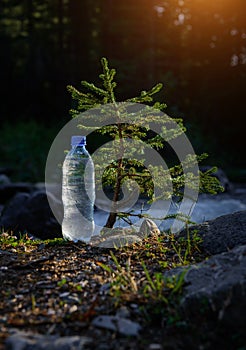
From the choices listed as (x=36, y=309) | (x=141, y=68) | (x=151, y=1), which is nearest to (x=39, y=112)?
(x=141, y=68)

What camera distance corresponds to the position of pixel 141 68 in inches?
700

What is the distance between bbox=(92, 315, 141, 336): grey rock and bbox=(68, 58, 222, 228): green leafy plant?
1.77m

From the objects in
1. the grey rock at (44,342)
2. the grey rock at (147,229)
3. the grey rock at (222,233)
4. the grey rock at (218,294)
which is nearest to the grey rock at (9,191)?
the grey rock at (147,229)

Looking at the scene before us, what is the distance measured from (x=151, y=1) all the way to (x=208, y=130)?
4.86 metres

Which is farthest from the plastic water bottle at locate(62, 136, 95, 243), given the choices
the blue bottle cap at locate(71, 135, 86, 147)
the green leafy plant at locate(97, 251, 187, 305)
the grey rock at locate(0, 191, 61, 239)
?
the grey rock at locate(0, 191, 61, 239)

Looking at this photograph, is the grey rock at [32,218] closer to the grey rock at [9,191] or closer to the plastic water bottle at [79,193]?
the plastic water bottle at [79,193]

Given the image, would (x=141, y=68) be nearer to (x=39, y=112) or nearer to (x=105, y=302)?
(x=39, y=112)

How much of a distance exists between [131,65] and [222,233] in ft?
47.5

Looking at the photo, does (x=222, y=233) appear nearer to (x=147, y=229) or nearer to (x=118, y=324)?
(x=147, y=229)

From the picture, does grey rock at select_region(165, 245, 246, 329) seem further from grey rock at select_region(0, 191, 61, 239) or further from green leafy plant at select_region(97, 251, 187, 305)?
grey rock at select_region(0, 191, 61, 239)

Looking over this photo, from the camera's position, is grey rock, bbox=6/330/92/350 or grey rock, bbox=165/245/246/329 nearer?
grey rock, bbox=6/330/92/350

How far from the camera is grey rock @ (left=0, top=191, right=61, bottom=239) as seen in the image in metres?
7.22

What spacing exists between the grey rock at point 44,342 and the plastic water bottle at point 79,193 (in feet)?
6.12

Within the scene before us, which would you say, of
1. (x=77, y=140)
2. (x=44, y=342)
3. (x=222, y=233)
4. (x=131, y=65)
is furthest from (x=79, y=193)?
(x=131, y=65)
